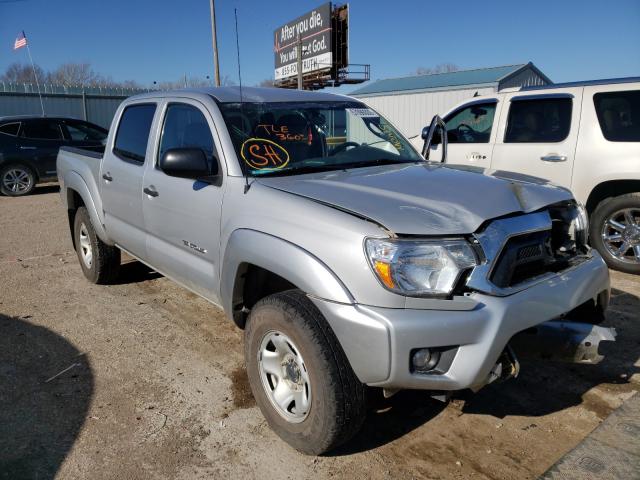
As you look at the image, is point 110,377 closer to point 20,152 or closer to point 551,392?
point 551,392

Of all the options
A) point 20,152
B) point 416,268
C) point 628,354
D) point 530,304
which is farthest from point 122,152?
point 20,152

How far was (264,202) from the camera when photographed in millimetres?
2768

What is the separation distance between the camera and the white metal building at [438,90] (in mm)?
17641

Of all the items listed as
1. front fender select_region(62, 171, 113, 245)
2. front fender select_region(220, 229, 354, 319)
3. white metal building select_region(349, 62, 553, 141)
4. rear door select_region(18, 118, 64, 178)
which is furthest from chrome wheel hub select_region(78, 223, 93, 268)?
white metal building select_region(349, 62, 553, 141)

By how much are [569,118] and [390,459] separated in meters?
4.78

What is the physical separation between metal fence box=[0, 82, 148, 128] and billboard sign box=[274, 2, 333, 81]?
30.0 feet

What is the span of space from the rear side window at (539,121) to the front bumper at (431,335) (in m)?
4.32

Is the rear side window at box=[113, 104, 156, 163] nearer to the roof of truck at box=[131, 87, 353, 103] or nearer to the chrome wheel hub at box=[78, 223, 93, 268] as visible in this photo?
the roof of truck at box=[131, 87, 353, 103]

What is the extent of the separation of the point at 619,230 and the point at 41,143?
455 inches

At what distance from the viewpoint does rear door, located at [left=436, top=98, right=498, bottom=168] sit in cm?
662

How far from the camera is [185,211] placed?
3.42 metres

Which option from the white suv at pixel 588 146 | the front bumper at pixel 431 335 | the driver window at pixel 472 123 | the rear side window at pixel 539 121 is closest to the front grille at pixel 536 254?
the front bumper at pixel 431 335

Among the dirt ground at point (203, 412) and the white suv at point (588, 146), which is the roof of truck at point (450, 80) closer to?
the white suv at point (588, 146)

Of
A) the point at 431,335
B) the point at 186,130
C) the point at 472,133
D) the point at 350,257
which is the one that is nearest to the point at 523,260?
the point at 431,335
